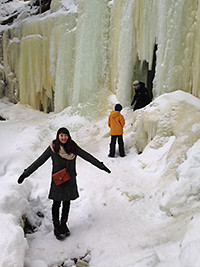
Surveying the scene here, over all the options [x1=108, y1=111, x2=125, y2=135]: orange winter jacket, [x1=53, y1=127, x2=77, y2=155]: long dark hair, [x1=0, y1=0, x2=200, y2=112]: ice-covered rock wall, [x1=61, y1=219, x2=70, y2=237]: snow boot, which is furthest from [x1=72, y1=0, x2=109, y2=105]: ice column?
[x1=61, y1=219, x2=70, y2=237]: snow boot

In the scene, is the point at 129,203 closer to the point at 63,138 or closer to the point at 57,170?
the point at 57,170

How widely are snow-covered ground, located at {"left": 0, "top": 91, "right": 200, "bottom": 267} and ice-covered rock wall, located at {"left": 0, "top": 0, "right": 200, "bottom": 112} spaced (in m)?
1.18

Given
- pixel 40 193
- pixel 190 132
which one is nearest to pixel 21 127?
pixel 40 193

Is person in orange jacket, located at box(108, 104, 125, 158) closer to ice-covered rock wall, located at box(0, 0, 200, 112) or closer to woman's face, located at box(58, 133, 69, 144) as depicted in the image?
ice-covered rock wall, located at box(0, 0, 200, 112)

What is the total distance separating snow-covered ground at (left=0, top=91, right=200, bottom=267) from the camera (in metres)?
2.62

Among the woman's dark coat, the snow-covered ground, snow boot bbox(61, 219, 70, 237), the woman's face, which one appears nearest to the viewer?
the snow-covered ground

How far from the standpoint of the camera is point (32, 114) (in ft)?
44.9

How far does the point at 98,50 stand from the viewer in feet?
31.9

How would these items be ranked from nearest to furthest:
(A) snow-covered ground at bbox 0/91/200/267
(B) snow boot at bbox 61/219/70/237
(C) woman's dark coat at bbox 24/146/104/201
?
(A) snow-covered ground at bbox 0/91/200/267 → (C) woman's dark coat at bbox 24/146/104/201 → (B) snow boot at bbox 61/219/70/237

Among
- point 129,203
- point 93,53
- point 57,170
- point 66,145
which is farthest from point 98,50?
point 57,170

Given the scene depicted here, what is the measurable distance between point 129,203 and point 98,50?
23.6ft

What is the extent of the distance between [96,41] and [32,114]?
5796 mm

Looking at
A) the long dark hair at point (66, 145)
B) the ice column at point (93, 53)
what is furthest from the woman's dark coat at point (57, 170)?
the ice column at point (93, 53)

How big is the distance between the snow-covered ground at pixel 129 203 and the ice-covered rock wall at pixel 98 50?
3.86 ft
